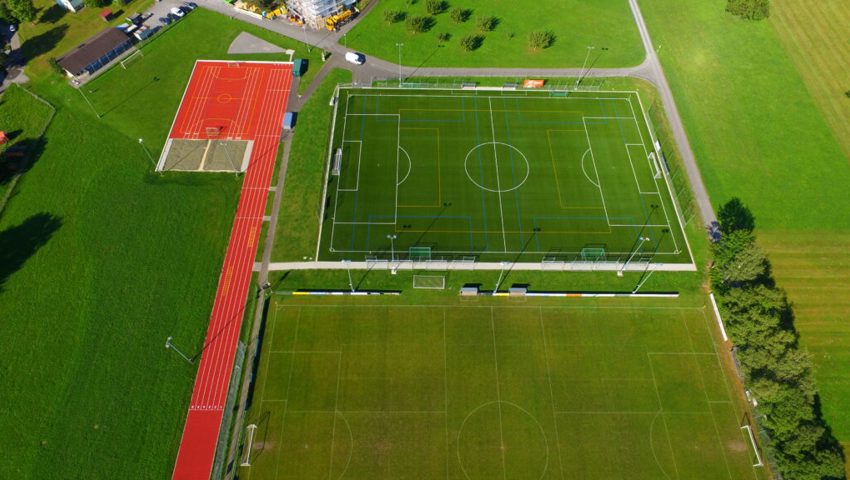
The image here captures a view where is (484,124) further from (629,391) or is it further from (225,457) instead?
(225,457)

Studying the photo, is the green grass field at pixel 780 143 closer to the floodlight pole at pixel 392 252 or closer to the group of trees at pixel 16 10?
the floodlight pole at pixel 392 252

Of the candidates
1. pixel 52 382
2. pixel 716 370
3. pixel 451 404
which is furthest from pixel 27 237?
pixel 716 370

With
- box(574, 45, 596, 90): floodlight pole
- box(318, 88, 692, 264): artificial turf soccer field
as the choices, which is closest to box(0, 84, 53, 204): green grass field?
box(318, 88, 692, 264): artificial turf soccer field

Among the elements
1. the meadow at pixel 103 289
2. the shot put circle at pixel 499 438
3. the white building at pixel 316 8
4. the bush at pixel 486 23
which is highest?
the white building at pixel 316 8

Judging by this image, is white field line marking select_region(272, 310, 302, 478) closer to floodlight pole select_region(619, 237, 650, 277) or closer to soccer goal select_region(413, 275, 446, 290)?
soccer goal select_region(413, 275, 446, 290)

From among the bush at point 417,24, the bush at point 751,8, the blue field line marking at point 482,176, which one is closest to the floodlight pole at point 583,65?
the blue field line marking at point 482,176

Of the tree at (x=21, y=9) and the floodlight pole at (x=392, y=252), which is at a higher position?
the tree at (x=21, y=9)
